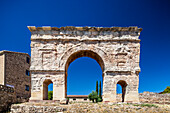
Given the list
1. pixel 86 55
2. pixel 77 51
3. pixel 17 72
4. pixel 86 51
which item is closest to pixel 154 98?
pixel 86 55

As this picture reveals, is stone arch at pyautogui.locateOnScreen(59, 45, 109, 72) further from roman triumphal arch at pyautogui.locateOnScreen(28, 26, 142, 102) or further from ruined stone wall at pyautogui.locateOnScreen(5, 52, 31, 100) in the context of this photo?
ruined stone wall at pyautogui.locateOnScreen(5, 52, 31, 100)

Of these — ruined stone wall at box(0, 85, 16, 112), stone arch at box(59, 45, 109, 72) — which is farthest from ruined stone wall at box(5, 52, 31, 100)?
stone arch at box(59, 45, 109, 72)

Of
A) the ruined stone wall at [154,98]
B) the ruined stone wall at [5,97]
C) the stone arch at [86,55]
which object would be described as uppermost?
the stone arch at [86,55]

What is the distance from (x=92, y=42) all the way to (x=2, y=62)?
13875mm

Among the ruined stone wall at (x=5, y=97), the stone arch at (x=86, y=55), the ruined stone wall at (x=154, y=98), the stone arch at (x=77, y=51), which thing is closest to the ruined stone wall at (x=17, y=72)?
the ruined stone wall at (x=5, y=97)

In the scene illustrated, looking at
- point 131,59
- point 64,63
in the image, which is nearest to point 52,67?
point 64,63

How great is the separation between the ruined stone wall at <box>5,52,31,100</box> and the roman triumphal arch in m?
8.15

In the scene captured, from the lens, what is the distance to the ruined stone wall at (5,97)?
39.6 ft

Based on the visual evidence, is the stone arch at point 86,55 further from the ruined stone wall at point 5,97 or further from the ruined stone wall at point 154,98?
the ruined stone wall at point 154,98

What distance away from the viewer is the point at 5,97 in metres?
12.6

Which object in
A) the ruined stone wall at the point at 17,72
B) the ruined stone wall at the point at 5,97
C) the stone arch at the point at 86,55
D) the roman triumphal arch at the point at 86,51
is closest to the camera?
the ruined stone wall at the point at 5,97

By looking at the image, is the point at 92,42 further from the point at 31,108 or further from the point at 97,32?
the point at 31,108

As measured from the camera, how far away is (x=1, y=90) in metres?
12.2

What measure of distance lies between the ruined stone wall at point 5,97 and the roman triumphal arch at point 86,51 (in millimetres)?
2373
